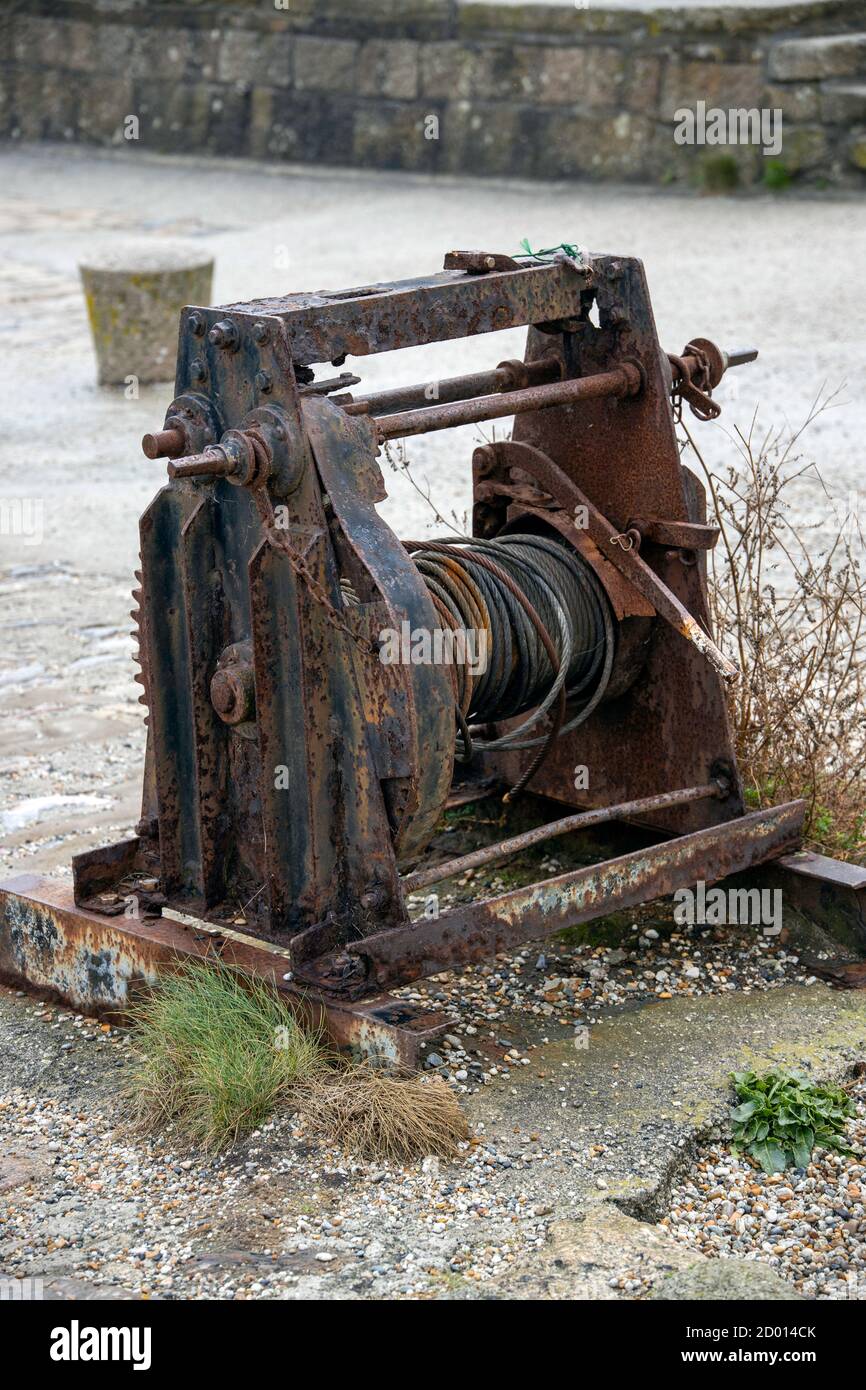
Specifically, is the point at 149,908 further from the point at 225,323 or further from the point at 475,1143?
the point at 225,323

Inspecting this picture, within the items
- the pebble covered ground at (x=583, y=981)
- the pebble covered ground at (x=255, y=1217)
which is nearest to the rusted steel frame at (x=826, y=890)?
the pebble covered ground at (x=583, y=981)

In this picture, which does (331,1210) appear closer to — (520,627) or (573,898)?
(573,898)

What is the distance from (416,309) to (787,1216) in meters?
1.96

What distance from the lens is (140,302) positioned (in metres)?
10.5

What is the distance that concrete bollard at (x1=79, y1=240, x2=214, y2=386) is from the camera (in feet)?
34.6

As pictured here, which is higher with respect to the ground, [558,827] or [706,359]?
[706,359]

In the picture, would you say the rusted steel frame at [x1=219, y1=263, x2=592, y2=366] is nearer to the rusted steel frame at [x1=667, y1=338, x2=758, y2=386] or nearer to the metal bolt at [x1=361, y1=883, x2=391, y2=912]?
the rusted steel frame at [x1=667, y1=338, x2=758, y2=386]

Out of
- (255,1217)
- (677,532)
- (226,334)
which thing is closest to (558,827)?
(677,532)

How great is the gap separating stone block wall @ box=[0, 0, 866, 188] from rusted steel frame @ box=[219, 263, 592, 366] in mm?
9790

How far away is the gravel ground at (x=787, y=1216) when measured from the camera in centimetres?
329

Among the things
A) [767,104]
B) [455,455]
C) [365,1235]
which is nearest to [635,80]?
[767,104]

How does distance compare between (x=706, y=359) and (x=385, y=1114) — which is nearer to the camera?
(x=385, y=1114)

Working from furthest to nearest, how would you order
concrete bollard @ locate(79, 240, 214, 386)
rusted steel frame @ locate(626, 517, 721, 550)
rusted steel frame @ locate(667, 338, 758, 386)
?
concrete bollard @ locate(79, 240, 214, 386)
rusted steel frame @ locate(667, 338, 758, 386)
rusted steel frame @ locate(626, 517, 721, 550)

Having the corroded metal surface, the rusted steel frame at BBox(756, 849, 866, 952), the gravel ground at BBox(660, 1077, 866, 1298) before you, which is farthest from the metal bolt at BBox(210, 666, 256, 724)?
the rusted steel frame at BBox(756, 849, 866, 952)
